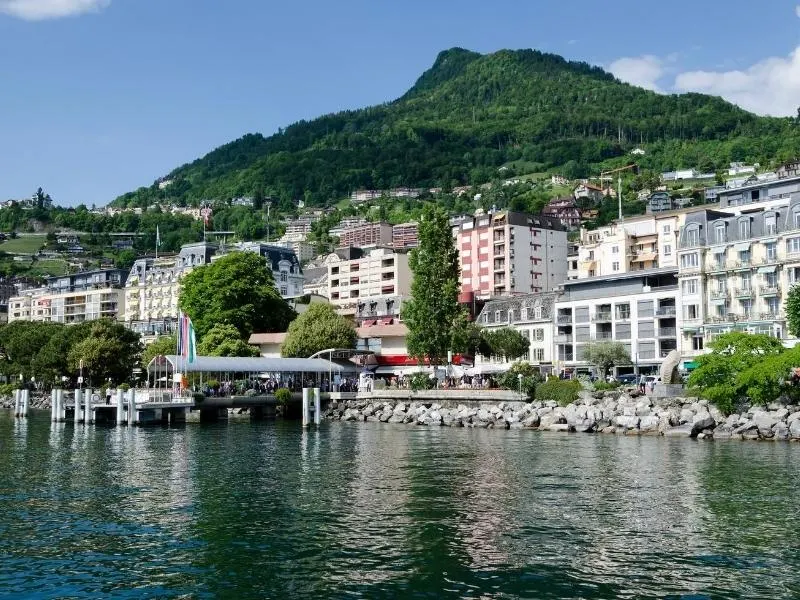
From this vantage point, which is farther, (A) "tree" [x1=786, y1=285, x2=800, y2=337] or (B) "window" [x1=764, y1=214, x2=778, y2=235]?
(B) "window" [x1=764, y1=214, x2=778, y2=235]

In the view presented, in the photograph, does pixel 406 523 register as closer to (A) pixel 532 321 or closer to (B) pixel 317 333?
(B) pixel 317 333

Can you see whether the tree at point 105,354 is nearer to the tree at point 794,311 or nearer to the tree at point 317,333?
the tree at point 317,333

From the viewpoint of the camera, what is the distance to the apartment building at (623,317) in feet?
318

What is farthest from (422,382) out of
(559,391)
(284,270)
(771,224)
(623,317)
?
(284,270)

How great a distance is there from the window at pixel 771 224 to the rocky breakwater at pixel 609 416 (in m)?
29.7

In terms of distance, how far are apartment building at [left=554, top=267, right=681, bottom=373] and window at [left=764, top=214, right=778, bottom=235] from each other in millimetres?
11733

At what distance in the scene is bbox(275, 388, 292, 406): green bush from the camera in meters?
86.9

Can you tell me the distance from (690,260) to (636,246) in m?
41.0

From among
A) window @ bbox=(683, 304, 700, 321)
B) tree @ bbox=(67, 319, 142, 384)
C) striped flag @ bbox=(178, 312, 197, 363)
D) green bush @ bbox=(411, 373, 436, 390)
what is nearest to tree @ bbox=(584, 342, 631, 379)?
window @ bbox=(683, 304, 700, 321)

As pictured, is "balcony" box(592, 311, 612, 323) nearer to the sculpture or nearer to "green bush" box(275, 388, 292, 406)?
the sculpture

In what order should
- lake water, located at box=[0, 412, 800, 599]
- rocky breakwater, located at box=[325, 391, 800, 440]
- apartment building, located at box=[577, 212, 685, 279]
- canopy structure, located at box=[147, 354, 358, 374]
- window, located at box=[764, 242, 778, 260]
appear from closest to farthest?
lake water, located at box=[0, 412, 800, 599] → rocky breakwater, located at box=[325, 391, 800, 440] → canopy structure, located at box=[147, 354, 358, 374] → window, located at box=[764, 242, 778, 260] → apartment building, located at box=[577, 212, 685, 279]

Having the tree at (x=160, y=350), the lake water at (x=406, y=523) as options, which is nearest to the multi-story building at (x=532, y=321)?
the tree at (x=160, y=350)

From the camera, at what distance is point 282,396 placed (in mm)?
87188

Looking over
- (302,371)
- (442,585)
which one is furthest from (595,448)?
(302,371)
